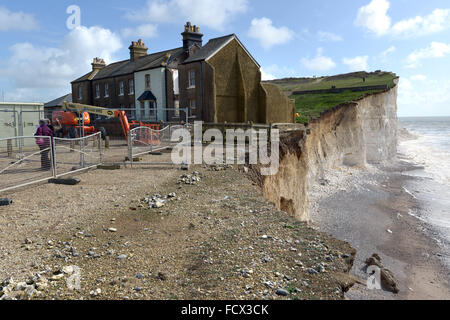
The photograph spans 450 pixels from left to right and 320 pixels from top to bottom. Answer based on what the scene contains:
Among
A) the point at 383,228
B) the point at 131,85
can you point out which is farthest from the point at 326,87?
the point at 383,228

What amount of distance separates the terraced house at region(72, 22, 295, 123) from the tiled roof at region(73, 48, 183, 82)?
16 cm

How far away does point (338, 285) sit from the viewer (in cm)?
516

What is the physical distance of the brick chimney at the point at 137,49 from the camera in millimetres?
36656

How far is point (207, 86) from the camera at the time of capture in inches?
985

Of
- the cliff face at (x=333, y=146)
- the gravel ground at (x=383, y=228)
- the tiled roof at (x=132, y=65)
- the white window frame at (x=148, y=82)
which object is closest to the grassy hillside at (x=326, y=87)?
the cliff face at (x=333, y=146)

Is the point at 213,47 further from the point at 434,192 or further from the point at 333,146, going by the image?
the point at 434,192

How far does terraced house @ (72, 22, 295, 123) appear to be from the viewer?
25172 millimetres

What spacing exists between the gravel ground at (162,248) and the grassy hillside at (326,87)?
2453cm

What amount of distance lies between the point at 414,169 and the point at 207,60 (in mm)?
26878

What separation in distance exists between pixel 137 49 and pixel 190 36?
32.5ft

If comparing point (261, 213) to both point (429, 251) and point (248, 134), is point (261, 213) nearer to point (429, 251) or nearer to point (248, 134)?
point (429, 251)

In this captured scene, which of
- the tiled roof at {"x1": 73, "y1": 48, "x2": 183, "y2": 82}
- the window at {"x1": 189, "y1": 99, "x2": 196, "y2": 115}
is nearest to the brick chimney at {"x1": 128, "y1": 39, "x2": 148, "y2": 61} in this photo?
the tiled roof at {"x1": 73, "y1": 48, "x2": 183, "y2": 82}
